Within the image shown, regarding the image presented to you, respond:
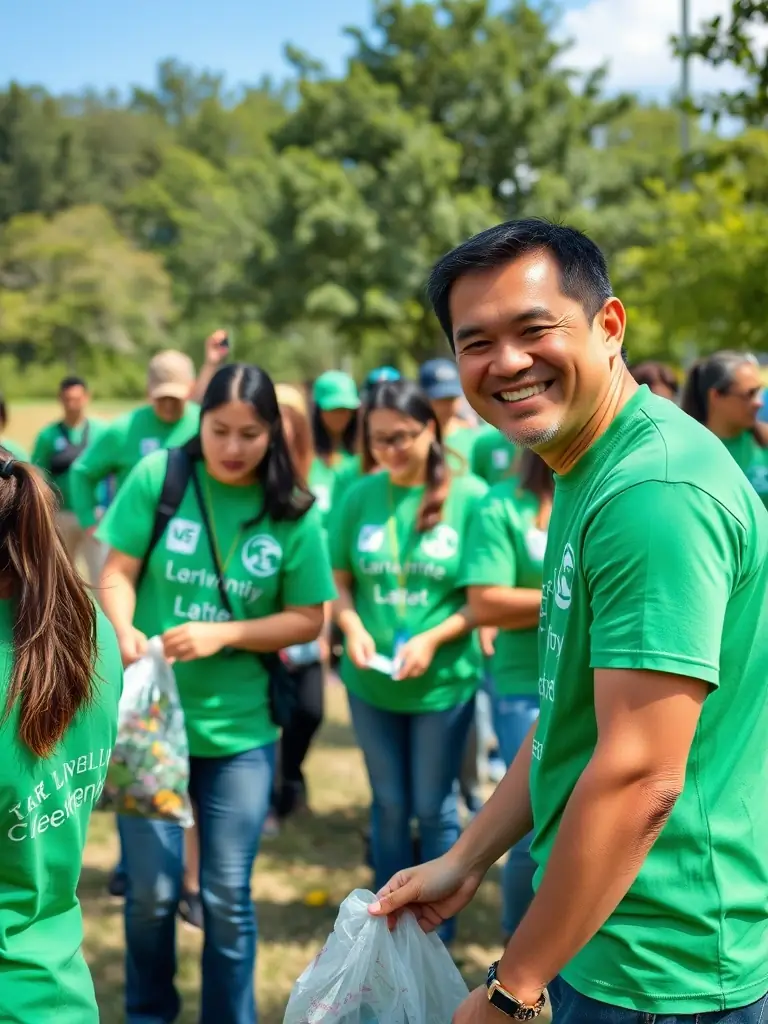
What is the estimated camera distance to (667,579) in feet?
4.71

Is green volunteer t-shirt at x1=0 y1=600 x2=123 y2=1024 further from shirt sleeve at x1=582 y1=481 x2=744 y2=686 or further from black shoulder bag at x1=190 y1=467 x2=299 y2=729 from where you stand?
black shoulder bag at x1=190 y1=467 x2=299 y2=729

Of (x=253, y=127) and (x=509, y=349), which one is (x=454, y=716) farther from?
(x=253, y=127)

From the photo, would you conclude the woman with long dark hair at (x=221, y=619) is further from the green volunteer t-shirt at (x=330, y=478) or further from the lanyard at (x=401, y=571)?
the green volunteer t-shirt at (x=330, y=478)

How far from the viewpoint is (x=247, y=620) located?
3527 mm

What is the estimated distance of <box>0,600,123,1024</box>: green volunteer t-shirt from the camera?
188cm

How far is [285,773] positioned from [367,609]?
181 centimetres

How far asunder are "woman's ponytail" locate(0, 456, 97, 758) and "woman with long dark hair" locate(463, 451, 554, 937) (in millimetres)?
2125

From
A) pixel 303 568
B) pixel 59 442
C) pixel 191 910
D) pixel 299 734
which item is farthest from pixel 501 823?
pixel 59 442

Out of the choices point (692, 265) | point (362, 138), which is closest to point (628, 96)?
point (362, 138)

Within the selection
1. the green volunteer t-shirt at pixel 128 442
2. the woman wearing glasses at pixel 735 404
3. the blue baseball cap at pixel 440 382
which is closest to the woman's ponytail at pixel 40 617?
the woman wearing glasses at pixel 735 404

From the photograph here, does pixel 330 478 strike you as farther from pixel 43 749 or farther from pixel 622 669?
pixel 622 669

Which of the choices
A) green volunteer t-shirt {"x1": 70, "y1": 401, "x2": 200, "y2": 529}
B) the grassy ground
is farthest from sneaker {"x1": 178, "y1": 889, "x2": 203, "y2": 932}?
green volunteer t-shirt {"x1": 70, "y1": 401, "x2": 200, "y2": 529}

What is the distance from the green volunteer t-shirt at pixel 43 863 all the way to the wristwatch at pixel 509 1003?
0.82 m

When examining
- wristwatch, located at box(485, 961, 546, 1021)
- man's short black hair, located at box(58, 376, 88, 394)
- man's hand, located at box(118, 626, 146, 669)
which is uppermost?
man's short black hair, located at box(58, 376, 88, 394)
